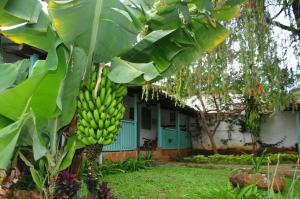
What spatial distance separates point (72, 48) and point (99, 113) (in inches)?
23.3

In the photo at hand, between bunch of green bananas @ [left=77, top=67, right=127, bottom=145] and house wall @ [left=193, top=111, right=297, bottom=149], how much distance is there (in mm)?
18265

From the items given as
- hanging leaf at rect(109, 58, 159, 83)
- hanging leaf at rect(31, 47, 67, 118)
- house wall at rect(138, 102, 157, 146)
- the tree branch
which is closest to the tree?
the tree branch

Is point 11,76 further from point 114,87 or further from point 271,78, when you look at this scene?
point 271,78

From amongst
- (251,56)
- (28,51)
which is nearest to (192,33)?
(251,56)

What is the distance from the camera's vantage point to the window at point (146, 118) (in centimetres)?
1819

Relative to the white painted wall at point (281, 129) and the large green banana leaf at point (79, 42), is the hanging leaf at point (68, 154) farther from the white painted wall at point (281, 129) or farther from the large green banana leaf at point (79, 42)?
the white painted wall at point (281, 129)

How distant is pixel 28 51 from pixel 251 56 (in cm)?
482

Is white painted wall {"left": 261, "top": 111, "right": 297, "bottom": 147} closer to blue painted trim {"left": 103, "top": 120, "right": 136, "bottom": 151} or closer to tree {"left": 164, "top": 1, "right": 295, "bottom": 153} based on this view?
blue painted trim {"left": 103, "top": 120, "right": 136, "bottom": 151}

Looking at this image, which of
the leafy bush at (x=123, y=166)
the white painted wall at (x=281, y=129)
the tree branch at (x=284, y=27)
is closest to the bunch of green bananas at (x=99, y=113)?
the tree branch at (x=284, y=27)

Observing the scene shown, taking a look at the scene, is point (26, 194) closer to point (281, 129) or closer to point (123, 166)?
point (123, 166)

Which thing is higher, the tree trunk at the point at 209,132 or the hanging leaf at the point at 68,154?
the tree trunk at the point at 209,132

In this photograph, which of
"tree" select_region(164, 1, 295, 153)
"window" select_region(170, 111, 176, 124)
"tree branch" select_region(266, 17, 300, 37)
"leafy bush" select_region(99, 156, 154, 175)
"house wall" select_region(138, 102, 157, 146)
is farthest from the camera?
"window" select_region(170, 111, 176, 124)

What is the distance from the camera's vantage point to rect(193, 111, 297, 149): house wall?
2052cm

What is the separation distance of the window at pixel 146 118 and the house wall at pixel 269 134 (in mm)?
4777
